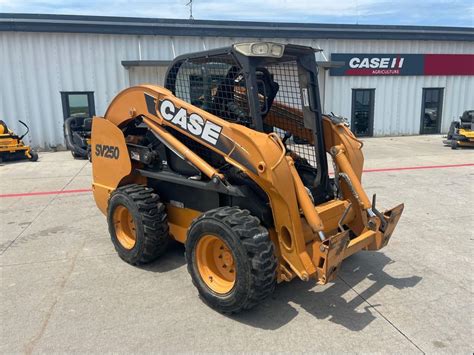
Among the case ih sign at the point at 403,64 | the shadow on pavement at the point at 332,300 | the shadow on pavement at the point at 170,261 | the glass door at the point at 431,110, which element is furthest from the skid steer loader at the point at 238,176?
the glass door at the point at 431,110

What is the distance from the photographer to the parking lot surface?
2.90 metres

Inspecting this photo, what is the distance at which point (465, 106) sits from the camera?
56.2ft

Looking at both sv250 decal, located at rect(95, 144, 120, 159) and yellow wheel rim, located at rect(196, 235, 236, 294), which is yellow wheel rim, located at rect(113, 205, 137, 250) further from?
yellow wheel rim, located at rect(196, 235, 236, 294)

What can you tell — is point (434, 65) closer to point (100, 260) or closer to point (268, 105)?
point (268, 105)

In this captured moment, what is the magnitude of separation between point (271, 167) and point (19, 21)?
42.0 feet

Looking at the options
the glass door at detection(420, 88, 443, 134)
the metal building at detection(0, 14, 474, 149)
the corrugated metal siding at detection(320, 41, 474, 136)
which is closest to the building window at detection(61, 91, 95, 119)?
the metal building at detection(0, 14, 474, 149)

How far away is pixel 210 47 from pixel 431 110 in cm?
998

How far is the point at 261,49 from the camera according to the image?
10.5 feet

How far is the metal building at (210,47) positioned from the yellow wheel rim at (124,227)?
9.61 meters

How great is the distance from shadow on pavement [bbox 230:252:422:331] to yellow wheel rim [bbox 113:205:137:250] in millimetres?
1749

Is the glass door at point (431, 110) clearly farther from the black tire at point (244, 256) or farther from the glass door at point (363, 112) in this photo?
the black tire at point (244, 256)

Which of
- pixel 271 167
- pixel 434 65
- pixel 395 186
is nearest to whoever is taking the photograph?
pixel 271 167

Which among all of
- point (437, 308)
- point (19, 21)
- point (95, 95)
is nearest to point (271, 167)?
point (437, 308)

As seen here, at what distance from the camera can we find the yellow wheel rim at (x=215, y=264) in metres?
3.35
